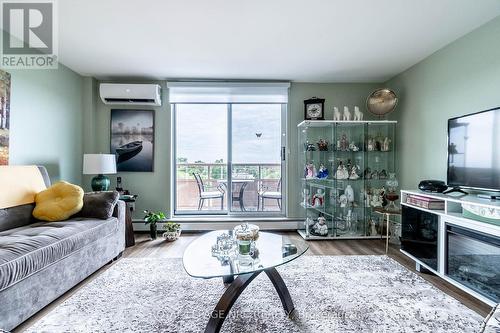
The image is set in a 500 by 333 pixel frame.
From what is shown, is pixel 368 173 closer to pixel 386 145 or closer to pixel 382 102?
pixel 386 145

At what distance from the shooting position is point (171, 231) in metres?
3.41

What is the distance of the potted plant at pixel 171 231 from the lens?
3.40 m

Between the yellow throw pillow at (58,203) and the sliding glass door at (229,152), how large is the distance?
5.32ft

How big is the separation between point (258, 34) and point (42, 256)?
2640mm

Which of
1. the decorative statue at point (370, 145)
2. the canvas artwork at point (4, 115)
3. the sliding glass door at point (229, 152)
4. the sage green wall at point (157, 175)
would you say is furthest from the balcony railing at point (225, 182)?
the canvas artwork at point (4, 115)

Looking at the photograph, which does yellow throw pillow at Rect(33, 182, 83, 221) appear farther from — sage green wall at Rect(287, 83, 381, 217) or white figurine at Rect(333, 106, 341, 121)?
white figurine at Rect(333, 106, 341, 121)

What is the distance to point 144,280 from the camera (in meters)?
2.25

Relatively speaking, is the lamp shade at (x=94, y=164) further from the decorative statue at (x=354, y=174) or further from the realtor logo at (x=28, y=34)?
the decorative statue at (x=354, y=174)

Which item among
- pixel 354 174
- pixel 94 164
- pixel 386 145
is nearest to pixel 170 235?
pixel 94 164

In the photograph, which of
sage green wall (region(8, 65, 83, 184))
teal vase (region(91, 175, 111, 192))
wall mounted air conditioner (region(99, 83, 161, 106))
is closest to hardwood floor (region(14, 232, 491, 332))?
teal vase (region(91, 175, 111, 192))

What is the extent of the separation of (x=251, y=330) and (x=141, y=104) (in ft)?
11.2

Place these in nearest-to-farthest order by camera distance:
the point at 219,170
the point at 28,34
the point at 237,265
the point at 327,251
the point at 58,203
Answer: the point at 237,265 < the point at 58,203 < the point at 28,34 < the point at 327,251 < the point at 219,170

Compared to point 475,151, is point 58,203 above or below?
below

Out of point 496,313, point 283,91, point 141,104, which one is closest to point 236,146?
point 283,91
